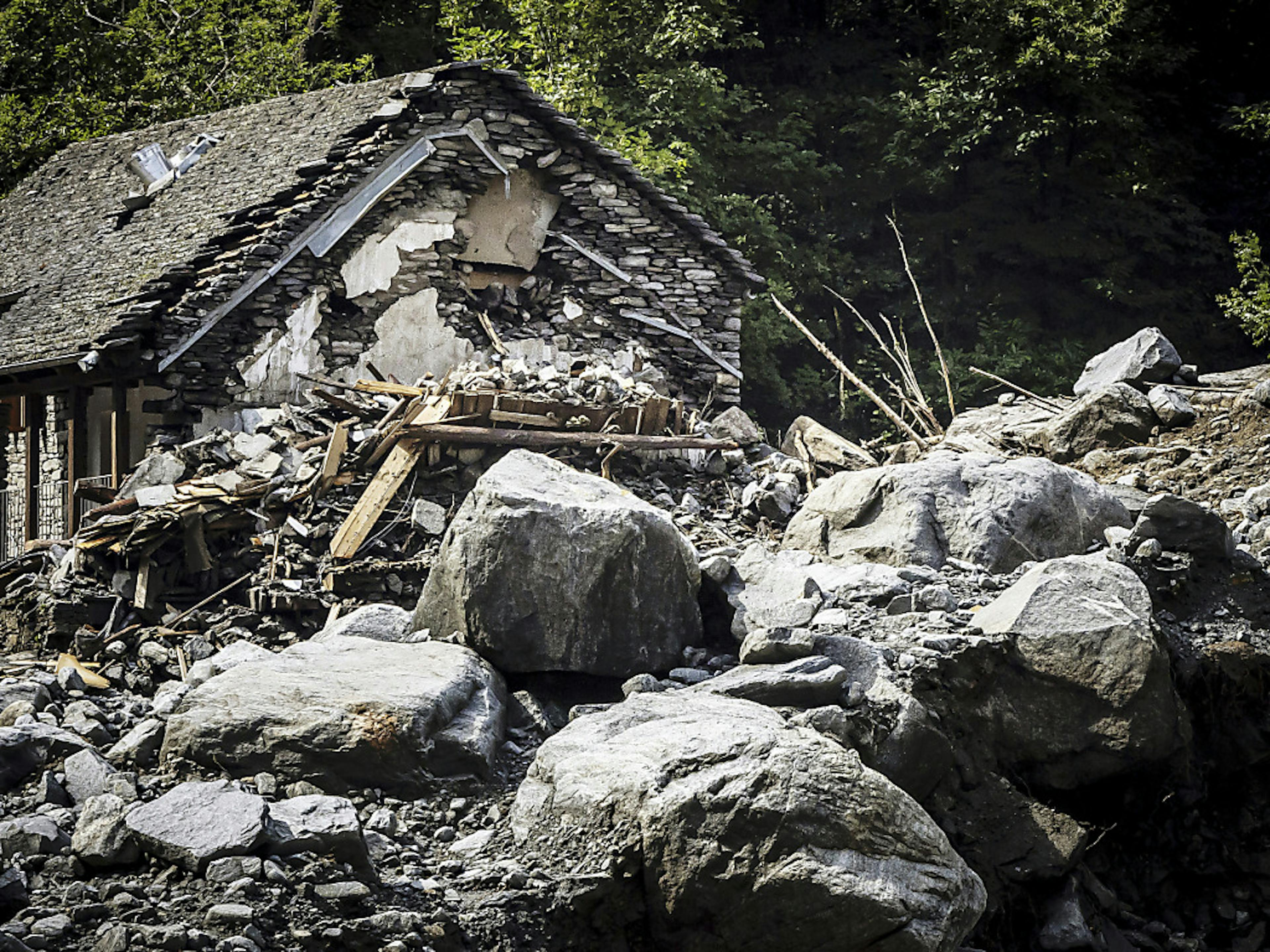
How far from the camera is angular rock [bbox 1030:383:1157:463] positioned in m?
13.6

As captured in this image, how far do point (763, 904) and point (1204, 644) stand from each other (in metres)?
4.82

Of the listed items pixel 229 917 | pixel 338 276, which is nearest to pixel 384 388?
pixel 338 276

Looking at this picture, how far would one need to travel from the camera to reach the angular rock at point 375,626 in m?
8.76

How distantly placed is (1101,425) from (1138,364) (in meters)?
1.49

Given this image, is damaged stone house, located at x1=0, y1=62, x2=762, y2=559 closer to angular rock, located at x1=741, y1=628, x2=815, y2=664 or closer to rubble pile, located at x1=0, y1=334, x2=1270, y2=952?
rubble pile, located at x1=0, y1=334, x2=1270, y2=952

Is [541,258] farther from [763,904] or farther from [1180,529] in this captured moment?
[763,904]

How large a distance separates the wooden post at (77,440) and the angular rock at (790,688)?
31.8 feet

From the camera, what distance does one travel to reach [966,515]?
395 inches

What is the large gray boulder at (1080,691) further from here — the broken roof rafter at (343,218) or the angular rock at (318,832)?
the broken roof rafter at (343,218)

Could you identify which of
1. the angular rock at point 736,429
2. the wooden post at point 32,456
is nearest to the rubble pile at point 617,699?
the angular rock at point 736,429

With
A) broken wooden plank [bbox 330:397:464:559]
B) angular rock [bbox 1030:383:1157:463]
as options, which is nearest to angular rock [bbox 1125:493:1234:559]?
angular rock [bbox 1030:383:1157:463]

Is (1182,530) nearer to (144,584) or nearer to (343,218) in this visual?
(144,584)

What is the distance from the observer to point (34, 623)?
34.6ft

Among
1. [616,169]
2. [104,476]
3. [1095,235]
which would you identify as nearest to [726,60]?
[1095,235]
